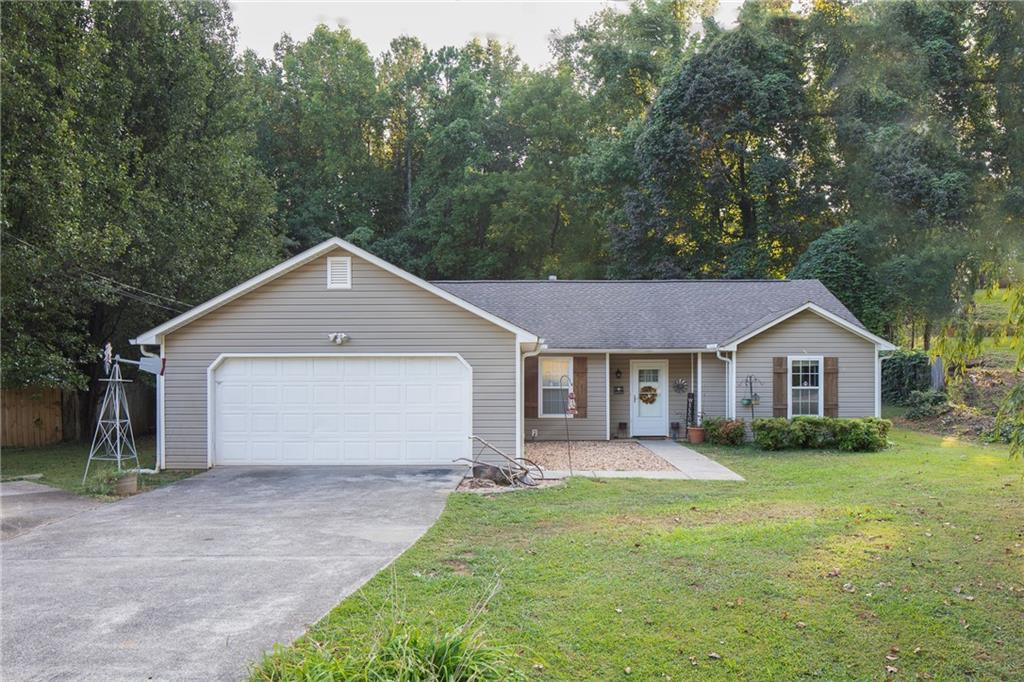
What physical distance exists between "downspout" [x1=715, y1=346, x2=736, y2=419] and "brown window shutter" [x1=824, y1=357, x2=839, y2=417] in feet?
6.78

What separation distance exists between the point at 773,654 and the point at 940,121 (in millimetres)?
26263

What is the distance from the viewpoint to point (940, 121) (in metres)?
24.2

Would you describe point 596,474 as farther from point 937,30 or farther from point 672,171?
point 937,30

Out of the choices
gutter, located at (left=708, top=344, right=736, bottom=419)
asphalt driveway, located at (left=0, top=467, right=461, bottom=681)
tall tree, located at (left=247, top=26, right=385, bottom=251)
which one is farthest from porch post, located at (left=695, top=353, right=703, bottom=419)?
tall tree, located at (left=247, top=26, right=385, bottom=251)

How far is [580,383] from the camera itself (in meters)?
16.3

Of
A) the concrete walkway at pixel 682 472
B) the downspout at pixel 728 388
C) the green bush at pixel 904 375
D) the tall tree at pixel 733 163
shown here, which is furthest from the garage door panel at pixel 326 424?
the tall tree at pixel 733 163

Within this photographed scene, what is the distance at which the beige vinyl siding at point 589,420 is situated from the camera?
53.2 ft

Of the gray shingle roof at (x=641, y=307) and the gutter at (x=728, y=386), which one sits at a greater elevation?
the gray shingle roof at (x=641, y=307)

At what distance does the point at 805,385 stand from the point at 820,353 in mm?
806

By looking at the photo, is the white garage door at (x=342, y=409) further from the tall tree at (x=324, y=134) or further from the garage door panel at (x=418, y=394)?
the tall tree at (x=324, y=134)

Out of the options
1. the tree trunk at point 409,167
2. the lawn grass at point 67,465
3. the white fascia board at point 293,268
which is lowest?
the lawn grass at point 67,465

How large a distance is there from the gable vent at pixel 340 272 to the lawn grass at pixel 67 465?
427 cm

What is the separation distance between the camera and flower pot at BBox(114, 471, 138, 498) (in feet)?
32.7

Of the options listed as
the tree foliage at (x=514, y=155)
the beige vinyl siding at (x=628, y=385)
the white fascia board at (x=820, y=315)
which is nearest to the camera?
the tree foliage at (x=514, y=155)
